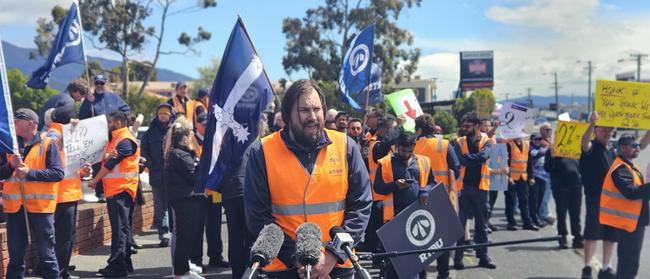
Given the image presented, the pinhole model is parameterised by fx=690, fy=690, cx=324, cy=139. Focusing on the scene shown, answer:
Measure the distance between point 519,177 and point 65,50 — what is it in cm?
771

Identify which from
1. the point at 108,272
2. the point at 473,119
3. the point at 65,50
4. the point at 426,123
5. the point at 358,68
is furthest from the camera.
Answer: the point at 358,68

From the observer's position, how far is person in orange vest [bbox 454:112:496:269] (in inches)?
346

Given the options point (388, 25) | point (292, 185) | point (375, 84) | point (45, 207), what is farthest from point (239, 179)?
point (388, 25)

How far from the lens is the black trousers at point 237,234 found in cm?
679

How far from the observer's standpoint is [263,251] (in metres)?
3.01

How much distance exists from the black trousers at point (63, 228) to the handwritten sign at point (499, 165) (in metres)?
6.74

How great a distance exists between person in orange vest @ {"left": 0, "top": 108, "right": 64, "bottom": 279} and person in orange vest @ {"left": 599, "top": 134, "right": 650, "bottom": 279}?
5474mm

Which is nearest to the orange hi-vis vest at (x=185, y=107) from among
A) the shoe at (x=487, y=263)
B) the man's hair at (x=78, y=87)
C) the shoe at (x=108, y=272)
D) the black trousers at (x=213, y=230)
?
the man's hair at (x=78, y=87)

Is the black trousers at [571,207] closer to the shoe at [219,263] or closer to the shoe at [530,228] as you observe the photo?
the shoe at [530,228]

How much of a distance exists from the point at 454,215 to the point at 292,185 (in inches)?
108

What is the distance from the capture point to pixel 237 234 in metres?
6.83

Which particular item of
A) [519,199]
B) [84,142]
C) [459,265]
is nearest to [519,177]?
[519,199]

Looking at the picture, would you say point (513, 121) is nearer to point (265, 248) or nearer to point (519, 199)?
point (519, 199)

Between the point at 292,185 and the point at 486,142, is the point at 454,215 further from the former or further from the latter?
the point at 486,142
